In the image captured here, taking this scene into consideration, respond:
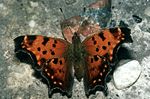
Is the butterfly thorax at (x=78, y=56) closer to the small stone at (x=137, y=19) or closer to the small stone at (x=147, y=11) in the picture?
the small stone at (x=137, y=19)

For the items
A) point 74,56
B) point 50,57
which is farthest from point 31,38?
point 74,56

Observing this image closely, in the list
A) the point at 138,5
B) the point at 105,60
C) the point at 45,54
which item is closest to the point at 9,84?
the point at 45,54

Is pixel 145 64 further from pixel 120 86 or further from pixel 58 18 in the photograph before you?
pixel 58 18

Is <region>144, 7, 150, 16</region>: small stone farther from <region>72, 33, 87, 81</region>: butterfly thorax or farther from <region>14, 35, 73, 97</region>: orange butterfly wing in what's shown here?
<region>14, 35, 73, 97</region>: orange butterfly wing

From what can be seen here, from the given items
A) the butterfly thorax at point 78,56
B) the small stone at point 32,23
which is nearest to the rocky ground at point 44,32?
the small stone at point 32,23

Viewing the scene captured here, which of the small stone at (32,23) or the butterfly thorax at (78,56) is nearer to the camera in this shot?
the butterfly thorax at (78,56)

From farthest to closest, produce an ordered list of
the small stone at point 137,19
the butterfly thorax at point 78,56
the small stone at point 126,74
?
the small stone at point 137,19 < the small stone at point 126,74 < the butterfly thorax at point 78,56
